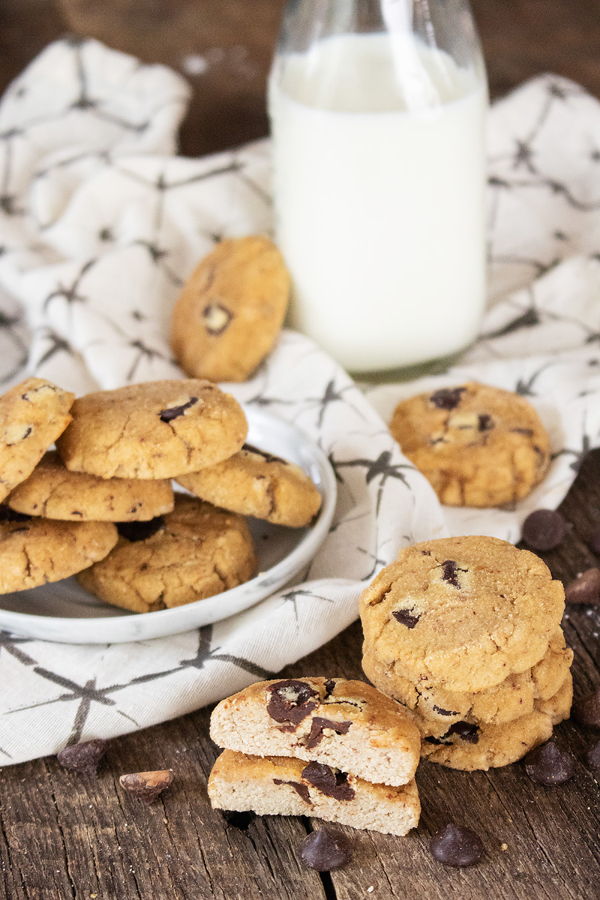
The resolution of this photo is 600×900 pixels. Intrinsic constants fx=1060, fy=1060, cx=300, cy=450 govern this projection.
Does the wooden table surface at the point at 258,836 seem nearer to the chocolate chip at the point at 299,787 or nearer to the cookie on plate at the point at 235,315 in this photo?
the chocolate chip at the point at 299,787

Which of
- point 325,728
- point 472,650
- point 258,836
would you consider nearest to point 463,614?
point 472,650

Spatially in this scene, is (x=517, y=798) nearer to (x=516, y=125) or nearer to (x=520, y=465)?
(x=520, y=465)

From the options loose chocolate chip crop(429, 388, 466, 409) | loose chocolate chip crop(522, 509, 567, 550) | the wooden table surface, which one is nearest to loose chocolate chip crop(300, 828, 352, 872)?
the wooden table surface

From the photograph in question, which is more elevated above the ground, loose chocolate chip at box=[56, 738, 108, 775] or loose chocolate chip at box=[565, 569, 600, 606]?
loose chocolate chip at box=[56, 738, 108, 775]

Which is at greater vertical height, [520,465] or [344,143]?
[344,143]

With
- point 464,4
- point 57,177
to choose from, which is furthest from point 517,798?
point 57,177

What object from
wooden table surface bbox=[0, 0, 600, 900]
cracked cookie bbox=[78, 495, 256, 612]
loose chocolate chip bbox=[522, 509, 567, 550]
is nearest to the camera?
wooden table surface bbox=[0, 0, 600, 900]

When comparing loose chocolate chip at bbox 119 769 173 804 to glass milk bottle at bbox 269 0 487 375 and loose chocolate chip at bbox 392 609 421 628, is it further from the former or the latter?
glass milk bottle at bbox 269 0 487 375

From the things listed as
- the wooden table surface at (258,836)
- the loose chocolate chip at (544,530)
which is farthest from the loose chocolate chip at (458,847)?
the loose chocolate chip at (544,530)
